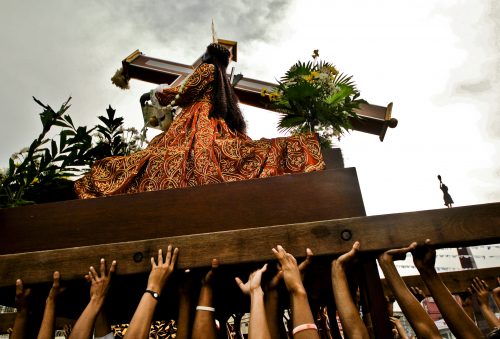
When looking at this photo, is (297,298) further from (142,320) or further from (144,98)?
(144,98)

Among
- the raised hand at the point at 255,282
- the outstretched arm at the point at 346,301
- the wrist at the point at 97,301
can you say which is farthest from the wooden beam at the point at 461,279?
the wrist at the point at 97,301

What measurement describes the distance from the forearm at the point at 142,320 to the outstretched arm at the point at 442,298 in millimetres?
1242

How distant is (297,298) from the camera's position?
1.45m

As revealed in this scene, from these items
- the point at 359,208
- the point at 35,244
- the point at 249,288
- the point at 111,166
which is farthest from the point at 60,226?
the point at 359,208

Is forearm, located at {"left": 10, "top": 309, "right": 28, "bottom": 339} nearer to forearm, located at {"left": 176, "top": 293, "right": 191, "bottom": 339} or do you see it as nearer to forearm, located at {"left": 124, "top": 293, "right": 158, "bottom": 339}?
forearm, located at {"left": 124, "top": 293, "right": 158, "bottom": 339}

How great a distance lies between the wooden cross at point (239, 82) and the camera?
405 cm

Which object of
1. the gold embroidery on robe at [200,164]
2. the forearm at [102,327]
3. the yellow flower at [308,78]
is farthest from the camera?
the yellow flower at [308,78]

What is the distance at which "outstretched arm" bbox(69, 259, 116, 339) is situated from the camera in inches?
61.8

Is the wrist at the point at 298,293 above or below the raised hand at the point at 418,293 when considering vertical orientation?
below

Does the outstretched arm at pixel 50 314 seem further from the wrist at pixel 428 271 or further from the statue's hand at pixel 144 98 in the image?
the statue's hand at pixel 144 98

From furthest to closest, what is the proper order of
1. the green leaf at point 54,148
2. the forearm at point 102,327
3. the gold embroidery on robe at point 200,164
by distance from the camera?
the green leaf at point 54,148 < the gold embroidery on robe at point 200,164 < the forearm at point 102,327

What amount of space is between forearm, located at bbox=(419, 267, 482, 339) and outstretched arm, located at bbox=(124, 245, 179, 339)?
1.21m

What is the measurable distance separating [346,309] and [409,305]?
0.29 m

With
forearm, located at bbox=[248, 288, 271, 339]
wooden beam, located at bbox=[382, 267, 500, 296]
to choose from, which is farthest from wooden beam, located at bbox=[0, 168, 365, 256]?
wooden beam, located at bbox=[382, 267, 500, 296]
